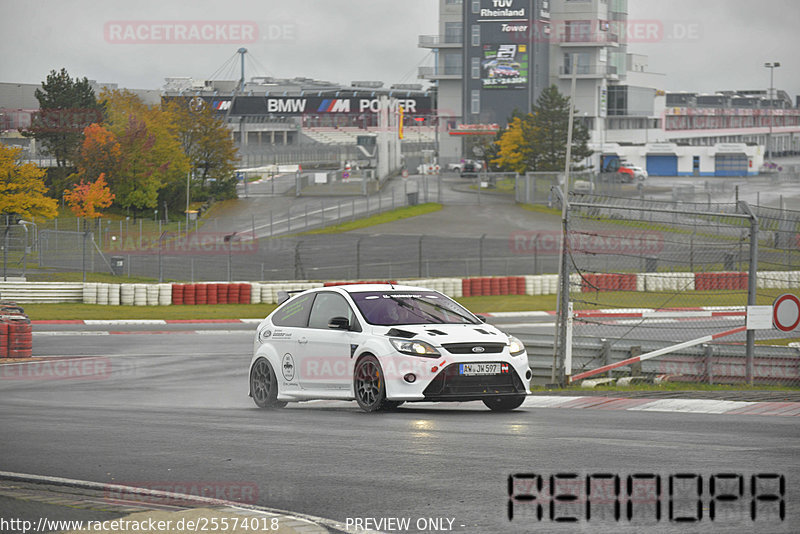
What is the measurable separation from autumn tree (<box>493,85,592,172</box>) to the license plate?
242 ft

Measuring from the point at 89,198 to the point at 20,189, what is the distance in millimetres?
7591

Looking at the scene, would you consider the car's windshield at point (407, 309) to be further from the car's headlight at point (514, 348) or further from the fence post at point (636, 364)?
the fence post at point (636, 364)

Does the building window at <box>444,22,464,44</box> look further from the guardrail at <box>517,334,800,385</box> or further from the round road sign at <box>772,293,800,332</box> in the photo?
the round road sign at <box>772,293,800,332</box>

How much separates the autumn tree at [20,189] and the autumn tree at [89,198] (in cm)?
636

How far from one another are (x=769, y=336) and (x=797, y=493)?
21082 millimetres

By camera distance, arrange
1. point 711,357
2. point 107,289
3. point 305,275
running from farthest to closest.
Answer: point 305,275 → point 107,289 → point 711,357

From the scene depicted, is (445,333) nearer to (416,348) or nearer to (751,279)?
(416,348)

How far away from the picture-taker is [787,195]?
8256 centimetres

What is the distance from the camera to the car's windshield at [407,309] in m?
13.0

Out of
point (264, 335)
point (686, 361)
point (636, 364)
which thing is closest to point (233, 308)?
point (636, 364)

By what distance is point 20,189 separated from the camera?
54875 millimetres

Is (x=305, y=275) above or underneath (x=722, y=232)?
underneath

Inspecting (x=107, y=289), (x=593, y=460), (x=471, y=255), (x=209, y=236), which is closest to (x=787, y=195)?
(x=471, y=255)

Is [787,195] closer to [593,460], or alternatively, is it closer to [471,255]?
[471,255]
